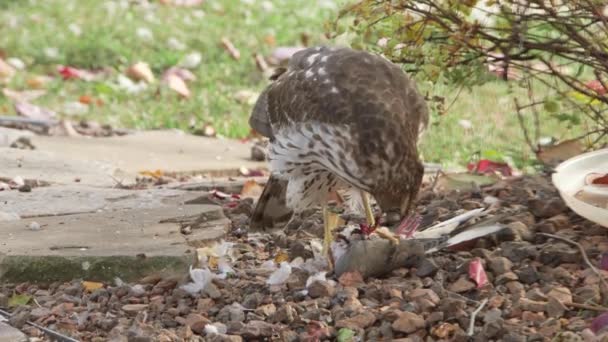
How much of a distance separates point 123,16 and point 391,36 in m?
6.43

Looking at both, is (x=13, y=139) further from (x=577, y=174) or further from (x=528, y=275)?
(x=528, y=275)

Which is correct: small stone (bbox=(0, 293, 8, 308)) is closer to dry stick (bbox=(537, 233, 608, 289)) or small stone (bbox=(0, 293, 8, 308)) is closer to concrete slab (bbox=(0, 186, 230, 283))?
concrete slab (bbox=(0, 186, 230, 283))

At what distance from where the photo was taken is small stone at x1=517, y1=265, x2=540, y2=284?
424 cm

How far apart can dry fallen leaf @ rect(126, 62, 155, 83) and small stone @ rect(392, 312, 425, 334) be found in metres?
6.03

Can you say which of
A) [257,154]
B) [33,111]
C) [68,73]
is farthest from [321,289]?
[68,73]

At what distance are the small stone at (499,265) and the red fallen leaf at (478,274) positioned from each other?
0.16 ft

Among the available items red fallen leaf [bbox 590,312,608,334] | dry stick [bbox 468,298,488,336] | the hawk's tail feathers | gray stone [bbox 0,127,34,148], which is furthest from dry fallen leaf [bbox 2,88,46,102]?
red fallen leaf [bbox 590,312,608,334]

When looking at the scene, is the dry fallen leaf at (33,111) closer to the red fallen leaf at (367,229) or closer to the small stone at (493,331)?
the red fallen leaf at (367,229)

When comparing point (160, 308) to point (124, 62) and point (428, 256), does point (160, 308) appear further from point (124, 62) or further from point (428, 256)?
point (124, 62)

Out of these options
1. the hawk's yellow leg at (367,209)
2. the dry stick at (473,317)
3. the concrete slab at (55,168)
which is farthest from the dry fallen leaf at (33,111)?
the dry stick at (473,317)

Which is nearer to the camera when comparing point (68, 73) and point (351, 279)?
point (351, 279)

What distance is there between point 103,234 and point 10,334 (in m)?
0.91

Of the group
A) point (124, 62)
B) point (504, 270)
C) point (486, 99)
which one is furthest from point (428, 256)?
point (124, 62)

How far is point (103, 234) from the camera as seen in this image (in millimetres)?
4906
